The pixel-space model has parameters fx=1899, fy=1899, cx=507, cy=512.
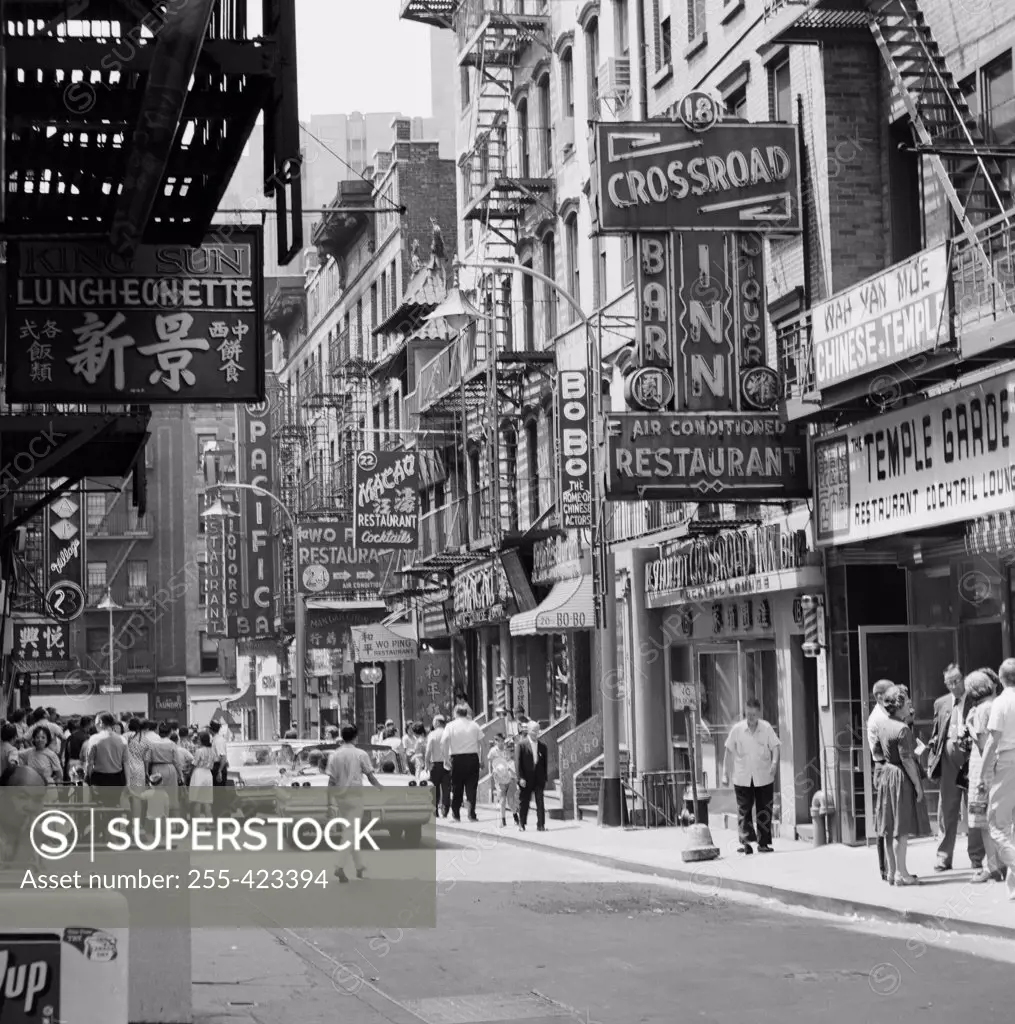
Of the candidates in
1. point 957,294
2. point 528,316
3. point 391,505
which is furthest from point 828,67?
point 391,505

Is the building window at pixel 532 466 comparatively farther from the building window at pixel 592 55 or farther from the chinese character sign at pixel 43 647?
the chinese character sign at pixel 43 647

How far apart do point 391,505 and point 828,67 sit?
23578mm

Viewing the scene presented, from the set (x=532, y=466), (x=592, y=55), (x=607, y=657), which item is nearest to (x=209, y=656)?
(x=532, y=466)

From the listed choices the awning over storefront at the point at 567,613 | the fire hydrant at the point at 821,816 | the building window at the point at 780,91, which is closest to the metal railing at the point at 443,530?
the awning over storefront at the point at 567,613

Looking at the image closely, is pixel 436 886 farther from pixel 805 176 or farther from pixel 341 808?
pixel 805 176

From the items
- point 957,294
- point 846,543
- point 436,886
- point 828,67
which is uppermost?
point 828,67

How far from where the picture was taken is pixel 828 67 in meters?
21.8

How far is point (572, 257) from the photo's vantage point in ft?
116

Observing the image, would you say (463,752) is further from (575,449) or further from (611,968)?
(611,968)

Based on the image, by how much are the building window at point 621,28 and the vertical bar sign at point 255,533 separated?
1358 inches

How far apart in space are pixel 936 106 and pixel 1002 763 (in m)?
7.63

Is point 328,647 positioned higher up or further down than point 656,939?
higher up

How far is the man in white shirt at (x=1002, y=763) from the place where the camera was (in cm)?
1493

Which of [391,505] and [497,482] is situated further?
[391,505]
